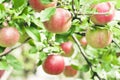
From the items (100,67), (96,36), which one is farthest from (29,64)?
(96,36)

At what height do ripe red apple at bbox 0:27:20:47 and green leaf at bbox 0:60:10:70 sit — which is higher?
ripe red apple at bbox 0:27:20:47

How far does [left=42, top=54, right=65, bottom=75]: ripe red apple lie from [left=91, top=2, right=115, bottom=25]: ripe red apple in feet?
0.89

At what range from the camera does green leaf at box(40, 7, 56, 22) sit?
975 millimetres

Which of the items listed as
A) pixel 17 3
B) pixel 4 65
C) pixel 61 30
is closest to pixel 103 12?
pixel 61 30

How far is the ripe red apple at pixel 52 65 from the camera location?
131 cm

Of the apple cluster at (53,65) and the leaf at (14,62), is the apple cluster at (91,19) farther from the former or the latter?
the leaf at (14,62)

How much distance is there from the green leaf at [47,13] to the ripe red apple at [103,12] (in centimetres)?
14

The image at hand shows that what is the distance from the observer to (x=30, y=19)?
106 cm

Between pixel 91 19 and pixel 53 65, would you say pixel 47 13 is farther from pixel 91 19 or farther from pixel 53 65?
pixel 53 65

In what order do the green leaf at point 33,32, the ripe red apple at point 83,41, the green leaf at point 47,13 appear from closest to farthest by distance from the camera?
the green leaf at point 47,13, the green leaf at point 33,32, the ripe red apple at point 83,41

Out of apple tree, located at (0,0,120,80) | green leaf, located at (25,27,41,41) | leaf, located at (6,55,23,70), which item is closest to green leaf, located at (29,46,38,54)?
apple tree, located at (0,0,120,80)

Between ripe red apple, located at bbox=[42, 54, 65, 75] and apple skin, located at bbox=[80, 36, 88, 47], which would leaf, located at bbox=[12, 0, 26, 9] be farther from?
apple skin, located at bbox=[80, 36, 88, 47]

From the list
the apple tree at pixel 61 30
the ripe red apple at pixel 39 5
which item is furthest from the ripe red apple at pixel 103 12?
the ripe red apple at pixel 39 5

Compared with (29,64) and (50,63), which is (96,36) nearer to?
(50,63)
